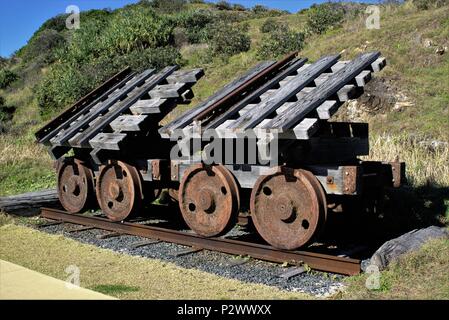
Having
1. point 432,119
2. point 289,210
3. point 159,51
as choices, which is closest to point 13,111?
point 159,51

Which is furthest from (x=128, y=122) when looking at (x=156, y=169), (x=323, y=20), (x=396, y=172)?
(x=323, y=20)

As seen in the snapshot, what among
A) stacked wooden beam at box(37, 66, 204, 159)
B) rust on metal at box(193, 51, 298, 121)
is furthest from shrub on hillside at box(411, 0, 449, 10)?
rust on metal at box(193, 51, 298, 121)

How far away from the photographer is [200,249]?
7410mm

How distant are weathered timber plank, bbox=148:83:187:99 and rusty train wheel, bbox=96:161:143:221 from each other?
48.4 inches

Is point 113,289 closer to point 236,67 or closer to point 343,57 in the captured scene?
point 343,57

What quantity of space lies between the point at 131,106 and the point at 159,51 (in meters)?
23.6

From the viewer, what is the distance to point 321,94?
6.42 meters

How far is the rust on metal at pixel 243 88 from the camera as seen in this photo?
7.09 m

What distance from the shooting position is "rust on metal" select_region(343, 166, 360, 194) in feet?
19.7

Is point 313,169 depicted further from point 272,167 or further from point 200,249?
point 200,249

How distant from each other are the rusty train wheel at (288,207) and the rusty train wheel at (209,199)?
393mm

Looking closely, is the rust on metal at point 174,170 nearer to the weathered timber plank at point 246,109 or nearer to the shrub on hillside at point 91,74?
the weathered timber plank at point 246,109

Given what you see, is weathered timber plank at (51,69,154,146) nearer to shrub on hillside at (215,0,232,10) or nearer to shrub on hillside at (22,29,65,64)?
shrub on hillside at (22,29,65,64)

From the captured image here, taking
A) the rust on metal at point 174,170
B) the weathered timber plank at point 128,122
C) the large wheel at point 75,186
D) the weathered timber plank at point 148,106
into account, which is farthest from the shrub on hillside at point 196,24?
the rust on metal at point 174,170
